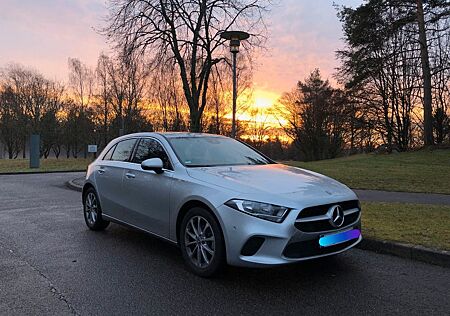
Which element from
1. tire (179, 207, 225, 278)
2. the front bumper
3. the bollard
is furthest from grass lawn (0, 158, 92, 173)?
the front bumper

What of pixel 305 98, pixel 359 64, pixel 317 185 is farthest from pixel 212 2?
pixel 305 98

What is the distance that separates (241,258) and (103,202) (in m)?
3.15

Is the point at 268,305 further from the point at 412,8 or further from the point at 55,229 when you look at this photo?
the point at 412,8

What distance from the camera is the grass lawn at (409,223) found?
548 cm

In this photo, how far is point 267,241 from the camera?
385 cm

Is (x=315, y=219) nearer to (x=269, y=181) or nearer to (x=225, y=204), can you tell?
(x=269, y=181)

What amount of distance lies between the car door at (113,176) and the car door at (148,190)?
0.64ft

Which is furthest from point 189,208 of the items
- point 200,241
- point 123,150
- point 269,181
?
point 123,150

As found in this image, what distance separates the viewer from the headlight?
3.86 meters

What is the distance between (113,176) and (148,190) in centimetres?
114

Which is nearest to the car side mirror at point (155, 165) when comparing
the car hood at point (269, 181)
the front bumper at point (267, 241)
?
the car hood at point (269, 181)

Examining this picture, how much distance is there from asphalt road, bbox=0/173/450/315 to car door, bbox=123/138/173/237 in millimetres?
454

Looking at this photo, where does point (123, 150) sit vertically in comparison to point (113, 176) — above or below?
above

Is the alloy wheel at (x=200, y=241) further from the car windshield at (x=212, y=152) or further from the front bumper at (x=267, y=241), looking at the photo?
the car windshield at (x=212, y=152)
